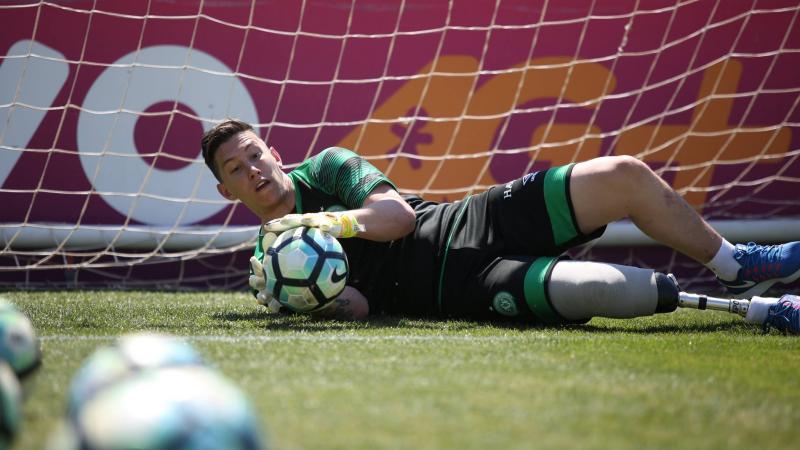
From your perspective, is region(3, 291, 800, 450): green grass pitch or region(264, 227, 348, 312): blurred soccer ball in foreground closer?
region(3, 291, 800, 450): green grass pitch

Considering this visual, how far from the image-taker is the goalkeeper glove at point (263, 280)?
12.8ft

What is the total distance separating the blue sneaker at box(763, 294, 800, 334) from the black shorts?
74cm

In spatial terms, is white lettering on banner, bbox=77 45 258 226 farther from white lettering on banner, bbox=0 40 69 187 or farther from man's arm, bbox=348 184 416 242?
man's arm, bbox=348 184 416 242

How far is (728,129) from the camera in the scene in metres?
6.23

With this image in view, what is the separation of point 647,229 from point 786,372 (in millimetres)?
994

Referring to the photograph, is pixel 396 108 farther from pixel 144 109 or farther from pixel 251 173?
pixel 251 173

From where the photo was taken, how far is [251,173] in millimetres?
4055

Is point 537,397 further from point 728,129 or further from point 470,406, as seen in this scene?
point 728,129

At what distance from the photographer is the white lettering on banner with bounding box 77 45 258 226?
19.3 feet

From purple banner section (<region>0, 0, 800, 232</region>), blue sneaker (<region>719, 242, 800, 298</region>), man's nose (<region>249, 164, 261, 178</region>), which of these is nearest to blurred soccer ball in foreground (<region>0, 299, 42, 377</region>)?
man's nose (<region>249, 164, 261, 178</region>)

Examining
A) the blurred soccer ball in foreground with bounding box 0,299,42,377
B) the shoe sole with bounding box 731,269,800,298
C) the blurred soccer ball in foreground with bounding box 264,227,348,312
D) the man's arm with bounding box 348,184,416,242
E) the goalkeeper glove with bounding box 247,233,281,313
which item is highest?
the shoe sole with bounding box 731,269,800,298

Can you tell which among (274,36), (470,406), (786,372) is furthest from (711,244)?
(274,36)

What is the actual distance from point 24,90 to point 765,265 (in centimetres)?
423

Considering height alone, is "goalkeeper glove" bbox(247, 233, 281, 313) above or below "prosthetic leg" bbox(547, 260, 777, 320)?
below
